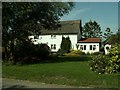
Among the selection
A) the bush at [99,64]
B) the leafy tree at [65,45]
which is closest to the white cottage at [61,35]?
the leafy tree at [65,45]

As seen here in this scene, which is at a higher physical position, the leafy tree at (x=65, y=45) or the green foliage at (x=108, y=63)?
the leafy tree at (x=65, y=45)

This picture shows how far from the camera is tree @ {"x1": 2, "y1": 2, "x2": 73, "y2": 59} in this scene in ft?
81.1

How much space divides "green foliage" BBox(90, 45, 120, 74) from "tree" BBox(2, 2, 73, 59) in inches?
323

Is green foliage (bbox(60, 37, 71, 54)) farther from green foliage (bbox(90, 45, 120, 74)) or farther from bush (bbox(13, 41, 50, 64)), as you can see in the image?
green foliage (bbox(90, 45, 120, 74))

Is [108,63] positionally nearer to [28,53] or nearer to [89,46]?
[28,53]

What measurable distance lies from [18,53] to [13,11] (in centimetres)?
580

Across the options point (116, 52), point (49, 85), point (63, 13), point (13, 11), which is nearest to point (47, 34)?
point (63, 13)

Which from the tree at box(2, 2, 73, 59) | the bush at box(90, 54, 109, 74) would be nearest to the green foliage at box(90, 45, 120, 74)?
the bush at box(90, 54, 109, 74)

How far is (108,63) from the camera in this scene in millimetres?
18797

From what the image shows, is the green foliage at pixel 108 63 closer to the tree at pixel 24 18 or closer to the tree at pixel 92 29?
the tree at pixel 24 18

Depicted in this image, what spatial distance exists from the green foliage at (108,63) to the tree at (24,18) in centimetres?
820

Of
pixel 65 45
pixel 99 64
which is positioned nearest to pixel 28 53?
pixel 99 64

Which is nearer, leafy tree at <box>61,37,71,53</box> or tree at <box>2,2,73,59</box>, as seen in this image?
tree at <box>2,2,73,59</box>

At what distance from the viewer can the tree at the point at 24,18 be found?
24.7 metres
